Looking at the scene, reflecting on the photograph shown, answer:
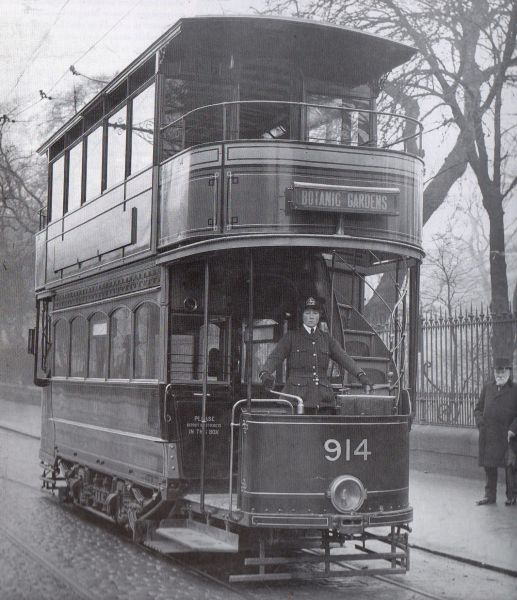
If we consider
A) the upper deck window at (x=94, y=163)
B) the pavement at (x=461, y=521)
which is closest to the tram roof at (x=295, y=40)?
the upper deck window at (x=94, y=163)

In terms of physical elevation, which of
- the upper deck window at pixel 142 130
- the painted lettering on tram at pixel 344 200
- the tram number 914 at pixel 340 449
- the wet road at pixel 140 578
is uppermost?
the upper deck window at pixel 142 130

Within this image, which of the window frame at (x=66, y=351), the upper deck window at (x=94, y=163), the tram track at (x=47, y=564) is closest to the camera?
the tram track at (x=47, y=564)

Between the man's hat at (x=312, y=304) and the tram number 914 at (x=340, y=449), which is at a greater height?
the man's hat at (x=312, y=304)

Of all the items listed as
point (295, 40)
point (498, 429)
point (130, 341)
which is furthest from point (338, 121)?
point (498, 429)

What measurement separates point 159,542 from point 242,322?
2.35 m

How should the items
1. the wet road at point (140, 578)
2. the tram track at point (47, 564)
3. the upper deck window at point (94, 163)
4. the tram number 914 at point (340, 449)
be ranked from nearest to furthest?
the tram track at point (47, 564)
the wet road at point (140, 578)
the tram number 914 at point (340, 449)
the upper deck window at point (94, 163)

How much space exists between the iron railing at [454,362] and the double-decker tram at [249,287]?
4191 millimetres

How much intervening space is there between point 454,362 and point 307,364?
6455 mm

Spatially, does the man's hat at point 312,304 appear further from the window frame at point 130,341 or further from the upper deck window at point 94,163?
the upper deck window at point 94,163

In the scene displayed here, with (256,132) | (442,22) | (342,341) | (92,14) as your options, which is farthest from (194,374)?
(442,22)

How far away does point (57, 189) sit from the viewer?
46.4 feet

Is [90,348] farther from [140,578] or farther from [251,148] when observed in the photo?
[251,148]

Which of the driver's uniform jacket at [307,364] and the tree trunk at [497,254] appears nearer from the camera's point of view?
the driver's uniform jacket at [307,364]

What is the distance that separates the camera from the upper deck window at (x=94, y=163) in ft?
39.1
